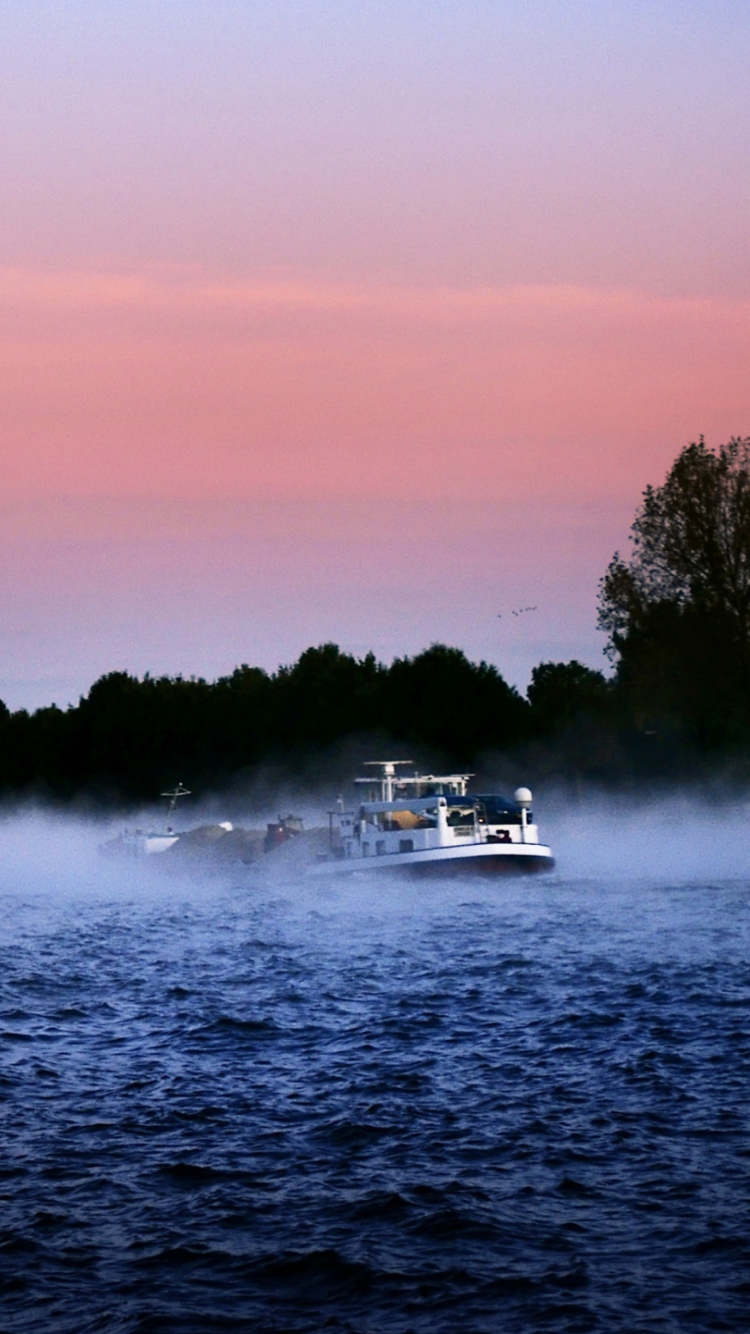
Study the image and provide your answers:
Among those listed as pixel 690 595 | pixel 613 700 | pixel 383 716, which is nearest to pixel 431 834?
pixel 690 595

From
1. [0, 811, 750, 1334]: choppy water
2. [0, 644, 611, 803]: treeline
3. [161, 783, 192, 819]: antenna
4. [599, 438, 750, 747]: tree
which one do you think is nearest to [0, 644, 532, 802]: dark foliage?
[0, 644, 611, 803]: treeline

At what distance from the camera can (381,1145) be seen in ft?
69.2

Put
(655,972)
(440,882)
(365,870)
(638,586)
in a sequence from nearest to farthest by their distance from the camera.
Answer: (655,972)
(440,882)
(365,870)
(638,586)

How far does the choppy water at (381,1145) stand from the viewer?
49.6 ft

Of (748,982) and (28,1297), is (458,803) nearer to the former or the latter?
(748,982)

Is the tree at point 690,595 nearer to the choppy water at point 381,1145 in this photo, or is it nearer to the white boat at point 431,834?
the white boat at point 431,834

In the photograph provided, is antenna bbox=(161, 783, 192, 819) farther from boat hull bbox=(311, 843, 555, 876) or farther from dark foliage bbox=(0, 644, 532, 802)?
boat hull bbox=(311, 843, 555, 876)

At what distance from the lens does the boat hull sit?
3152 inches

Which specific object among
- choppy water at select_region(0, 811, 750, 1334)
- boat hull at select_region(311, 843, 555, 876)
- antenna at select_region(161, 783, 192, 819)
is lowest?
choppy water at select_region(0, 811, 750, 1334)

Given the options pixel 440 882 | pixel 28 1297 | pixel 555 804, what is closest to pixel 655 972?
pixel 28 1297

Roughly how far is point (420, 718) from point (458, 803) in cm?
6648

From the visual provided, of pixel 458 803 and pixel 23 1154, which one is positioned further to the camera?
pixel 458 803

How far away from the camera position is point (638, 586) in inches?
3767

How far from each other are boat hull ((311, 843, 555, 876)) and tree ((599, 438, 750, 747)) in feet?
54.1
